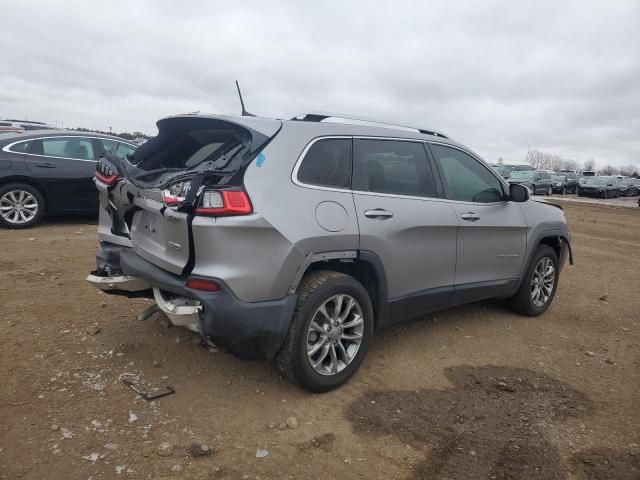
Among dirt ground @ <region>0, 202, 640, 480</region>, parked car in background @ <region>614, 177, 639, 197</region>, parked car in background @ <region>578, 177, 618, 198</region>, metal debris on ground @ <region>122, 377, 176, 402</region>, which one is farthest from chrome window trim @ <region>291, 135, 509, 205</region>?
parked car in background @ <region>614, 177, 639, 197</region>

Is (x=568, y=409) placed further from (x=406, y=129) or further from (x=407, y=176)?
(x=406, y=129)

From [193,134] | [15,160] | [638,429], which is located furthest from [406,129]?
[15,160]

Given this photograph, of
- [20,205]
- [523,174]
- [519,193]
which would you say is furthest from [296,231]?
[523,174]

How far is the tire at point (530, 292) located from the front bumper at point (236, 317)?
3034 millimetres

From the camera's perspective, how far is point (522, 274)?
5.08 metres

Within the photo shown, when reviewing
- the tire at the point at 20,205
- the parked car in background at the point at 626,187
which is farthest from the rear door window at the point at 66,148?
the parked car in background at the point at 626,187

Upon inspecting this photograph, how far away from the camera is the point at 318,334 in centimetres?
338

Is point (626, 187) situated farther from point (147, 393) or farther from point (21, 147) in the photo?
point (147, 393)

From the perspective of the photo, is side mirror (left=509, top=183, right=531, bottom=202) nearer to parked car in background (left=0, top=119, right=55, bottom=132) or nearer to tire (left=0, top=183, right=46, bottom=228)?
tire (left=0, top=183, right=46, bottom=228)

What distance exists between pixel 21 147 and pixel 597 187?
37451 mm

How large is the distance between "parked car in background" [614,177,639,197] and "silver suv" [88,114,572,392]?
132ft

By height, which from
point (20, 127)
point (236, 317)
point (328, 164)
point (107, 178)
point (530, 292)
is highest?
point (20, 127)

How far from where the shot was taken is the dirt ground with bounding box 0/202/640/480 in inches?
107

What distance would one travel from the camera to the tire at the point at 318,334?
317 cm
